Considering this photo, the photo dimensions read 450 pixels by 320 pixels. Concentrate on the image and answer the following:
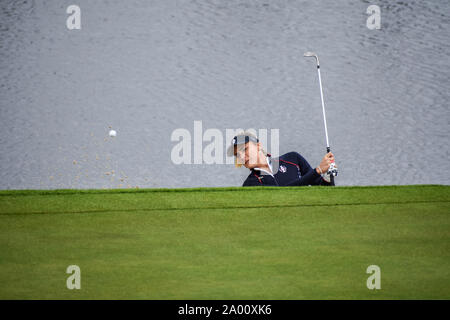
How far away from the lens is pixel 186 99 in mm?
6570

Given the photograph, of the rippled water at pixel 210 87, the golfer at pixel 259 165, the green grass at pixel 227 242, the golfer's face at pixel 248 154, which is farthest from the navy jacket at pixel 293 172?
the rippled water at pixel 210 87

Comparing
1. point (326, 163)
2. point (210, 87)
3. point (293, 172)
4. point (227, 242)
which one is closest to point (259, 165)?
point (326, 163)

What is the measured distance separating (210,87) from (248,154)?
3.17 metres

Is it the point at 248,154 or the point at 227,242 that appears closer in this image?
the point at 227,242

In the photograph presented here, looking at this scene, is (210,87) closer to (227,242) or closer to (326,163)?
(326,163)

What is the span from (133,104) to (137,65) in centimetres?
49

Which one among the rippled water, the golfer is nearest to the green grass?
the golfer

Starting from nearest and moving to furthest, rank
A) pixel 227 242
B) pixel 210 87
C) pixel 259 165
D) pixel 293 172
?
pixel 227 242, pixel 259 165, pixel 293 172, pixel 210 87

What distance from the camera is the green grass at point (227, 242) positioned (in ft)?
4.45

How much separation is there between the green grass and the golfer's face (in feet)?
2.84

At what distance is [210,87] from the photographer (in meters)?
6.62

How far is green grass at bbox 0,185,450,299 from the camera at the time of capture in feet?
4.45

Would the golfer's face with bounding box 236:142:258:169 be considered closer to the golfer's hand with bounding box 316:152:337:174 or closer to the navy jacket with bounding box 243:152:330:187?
the navy jacket with bounding box 243:152:330:187

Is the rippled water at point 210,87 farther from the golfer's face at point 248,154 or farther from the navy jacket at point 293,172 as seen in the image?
the golfer's face at point 248,154
